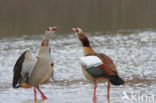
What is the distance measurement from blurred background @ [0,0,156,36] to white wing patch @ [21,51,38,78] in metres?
18.2

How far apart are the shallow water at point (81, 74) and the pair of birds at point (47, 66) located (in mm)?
447

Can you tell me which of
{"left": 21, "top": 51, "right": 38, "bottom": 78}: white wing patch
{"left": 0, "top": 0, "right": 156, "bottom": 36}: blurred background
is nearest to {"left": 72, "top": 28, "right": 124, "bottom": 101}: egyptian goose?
{"left": 21, "top": 51, "right": 38, "bottom": 78}: white wing patch

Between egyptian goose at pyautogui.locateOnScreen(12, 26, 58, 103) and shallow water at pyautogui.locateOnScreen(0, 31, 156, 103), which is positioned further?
shallow water at pyautogui.locateOnScreen(0, 31, 156, 103)

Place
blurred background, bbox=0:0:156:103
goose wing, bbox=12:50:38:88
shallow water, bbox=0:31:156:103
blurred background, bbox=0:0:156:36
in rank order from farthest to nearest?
1. blurred background, bbox=0:0:156:36
2. blurred background, bbox=0:0:156:103
3. shallow water, bbox=0:31:156:103
4. goose wing, bbox=12:50:38:88

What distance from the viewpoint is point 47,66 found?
9.47m

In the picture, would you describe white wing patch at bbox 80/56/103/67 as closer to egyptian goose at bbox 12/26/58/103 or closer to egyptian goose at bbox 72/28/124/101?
egyptian goose at bbox 72/28/124/101

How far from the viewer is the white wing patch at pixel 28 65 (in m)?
9.26

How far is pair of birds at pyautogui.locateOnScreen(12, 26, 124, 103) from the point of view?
8.70 m

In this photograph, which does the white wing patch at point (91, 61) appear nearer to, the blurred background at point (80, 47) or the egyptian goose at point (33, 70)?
the blurred background at point (80, 47)

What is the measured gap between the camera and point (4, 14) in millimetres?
43531

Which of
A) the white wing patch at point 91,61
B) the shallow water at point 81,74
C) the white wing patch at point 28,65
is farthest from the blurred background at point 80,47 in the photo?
the white wing patch at point 91,61

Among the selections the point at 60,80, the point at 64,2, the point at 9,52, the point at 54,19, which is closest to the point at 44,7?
the point at 64,2

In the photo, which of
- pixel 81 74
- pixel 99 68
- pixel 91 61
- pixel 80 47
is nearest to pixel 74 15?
pixel 80 47

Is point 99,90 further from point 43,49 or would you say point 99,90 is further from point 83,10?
point 83,10
